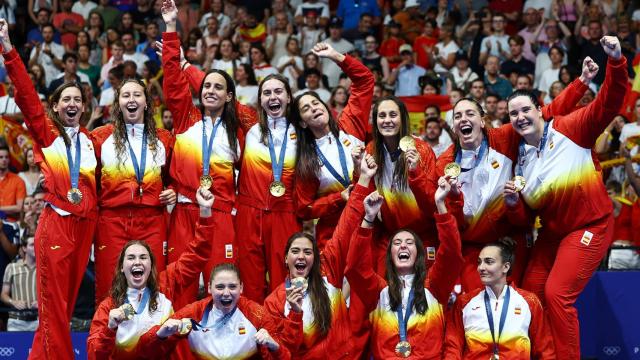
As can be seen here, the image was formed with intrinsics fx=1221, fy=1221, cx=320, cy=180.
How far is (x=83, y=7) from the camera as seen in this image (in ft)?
57.8

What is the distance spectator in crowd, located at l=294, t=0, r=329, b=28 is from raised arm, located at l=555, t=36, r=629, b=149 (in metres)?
7.95

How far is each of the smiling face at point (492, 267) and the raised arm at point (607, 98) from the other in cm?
107

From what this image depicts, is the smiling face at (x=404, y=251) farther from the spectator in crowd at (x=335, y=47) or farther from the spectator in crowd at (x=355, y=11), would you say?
the spectator in crowd at (x=355, y=11)

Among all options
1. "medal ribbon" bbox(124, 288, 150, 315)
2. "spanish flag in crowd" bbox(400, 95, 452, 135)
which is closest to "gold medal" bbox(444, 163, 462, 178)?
"medal ribbon" bbox(124, 288, 150, 315)

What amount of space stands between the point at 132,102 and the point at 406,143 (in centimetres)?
214

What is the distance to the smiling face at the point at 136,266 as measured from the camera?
877cm

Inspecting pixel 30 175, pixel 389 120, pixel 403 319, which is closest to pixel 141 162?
pixel 389 120

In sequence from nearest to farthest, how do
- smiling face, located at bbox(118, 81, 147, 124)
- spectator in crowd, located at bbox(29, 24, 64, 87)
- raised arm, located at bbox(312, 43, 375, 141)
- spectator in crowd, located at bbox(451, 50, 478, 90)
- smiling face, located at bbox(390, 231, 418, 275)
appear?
smiling face, located at bbox(390, 231, 418, 275) → smiling face, located at bbox(118, 81, 147, 124) → raised arm, located at bbox(312, 43, 375, 141) → spectator in crowd, located at bbox(451, 50, 478, 90) → spectator in crowd, located at bbox(29, 24, 64, 87)

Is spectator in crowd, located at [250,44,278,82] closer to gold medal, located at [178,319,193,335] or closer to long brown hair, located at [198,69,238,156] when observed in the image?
long brown hair, located at [198,69,238,156]

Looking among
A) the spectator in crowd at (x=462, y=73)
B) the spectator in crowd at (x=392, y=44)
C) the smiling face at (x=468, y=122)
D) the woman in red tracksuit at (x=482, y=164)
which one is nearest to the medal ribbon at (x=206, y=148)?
the woman in red tracksuit at (x=482, y=164)

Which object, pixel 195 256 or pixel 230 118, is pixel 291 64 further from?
pixel 195 256

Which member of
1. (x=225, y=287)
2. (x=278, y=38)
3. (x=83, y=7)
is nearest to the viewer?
(x=225, y=287)

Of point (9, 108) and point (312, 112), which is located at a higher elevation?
point (9, 108)

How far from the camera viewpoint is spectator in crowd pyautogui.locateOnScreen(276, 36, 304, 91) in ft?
50.1
